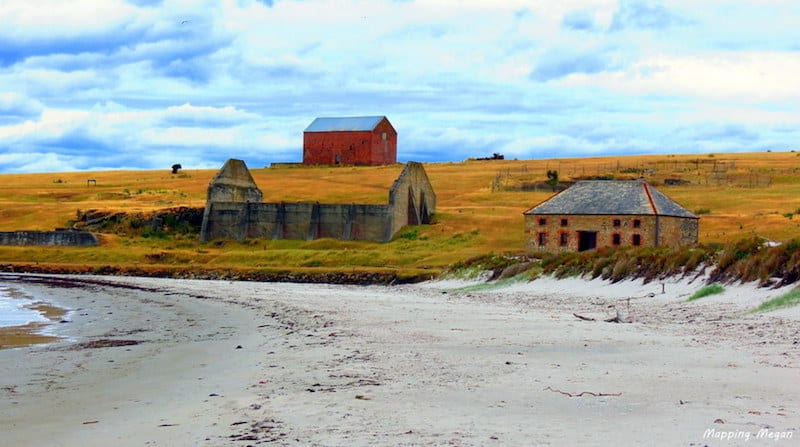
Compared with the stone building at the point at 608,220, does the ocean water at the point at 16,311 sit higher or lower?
lower

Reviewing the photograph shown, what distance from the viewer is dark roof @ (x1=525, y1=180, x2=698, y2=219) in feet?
176

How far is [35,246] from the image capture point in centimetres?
6619

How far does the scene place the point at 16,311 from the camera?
→ 1188 inches

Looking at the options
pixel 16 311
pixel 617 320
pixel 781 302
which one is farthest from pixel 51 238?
pixel 781 302

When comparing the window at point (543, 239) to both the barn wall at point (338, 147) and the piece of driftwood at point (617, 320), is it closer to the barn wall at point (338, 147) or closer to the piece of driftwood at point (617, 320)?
the piece of driftwood at point (617, 320)

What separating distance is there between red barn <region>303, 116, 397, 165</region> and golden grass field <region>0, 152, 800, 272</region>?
2.99 metres

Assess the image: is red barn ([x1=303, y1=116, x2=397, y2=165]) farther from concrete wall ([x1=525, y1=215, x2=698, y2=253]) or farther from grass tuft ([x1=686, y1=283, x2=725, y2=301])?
grass tuft ([x1=686, y1=283, x2=725, y2=301])

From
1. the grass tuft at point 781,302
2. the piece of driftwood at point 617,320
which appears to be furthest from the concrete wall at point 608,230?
the grass tuft at point 781,302

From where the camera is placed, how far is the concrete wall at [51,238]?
217 feet

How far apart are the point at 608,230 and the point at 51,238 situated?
3569 cm

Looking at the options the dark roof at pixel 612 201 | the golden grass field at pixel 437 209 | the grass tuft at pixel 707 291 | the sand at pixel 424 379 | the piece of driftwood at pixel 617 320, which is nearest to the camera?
the sand at pixel 424 379

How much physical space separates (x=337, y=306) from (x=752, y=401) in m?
20.5

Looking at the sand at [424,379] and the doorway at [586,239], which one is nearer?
the sand at [424,379]

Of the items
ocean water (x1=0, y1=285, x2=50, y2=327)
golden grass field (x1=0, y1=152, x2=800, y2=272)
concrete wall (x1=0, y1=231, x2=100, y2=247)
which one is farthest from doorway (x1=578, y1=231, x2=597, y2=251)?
concrete wall (x1=0, y1=231, x2=100, y2=247)
